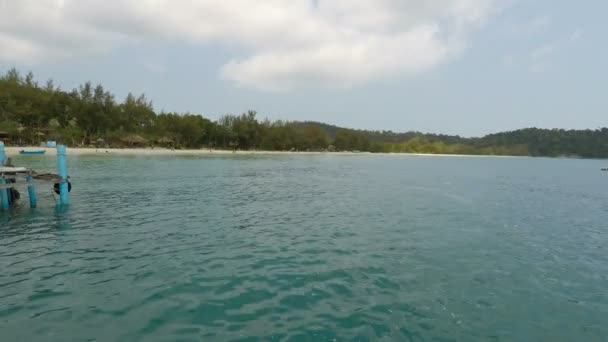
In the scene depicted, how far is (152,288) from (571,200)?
30046 mm

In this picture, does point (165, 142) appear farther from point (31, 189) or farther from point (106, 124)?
point (31, 189)

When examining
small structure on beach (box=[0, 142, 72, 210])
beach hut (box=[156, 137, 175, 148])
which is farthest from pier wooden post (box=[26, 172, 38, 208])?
beach hut (box=[156, 137, 175, 148])

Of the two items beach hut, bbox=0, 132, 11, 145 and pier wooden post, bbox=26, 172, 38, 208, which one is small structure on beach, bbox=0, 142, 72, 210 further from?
beach hut, bbox=0, 132, 11, 145

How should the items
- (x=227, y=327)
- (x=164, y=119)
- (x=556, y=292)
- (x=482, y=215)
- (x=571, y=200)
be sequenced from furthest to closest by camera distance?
(x=164, y=119) < (x=571, y=200) < (x=482, y=215) < (x=556, y=292) < (x=227, y=327)

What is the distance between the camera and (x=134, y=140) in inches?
3516

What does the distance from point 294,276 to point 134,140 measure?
3694 inches

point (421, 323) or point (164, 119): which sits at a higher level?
point (164, 119)

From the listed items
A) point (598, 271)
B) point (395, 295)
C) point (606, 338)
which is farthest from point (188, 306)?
point (598, 271)

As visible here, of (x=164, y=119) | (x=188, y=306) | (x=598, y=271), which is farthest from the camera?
(x=164, y=119)

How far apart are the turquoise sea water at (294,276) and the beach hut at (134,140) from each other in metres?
Result: 80.5

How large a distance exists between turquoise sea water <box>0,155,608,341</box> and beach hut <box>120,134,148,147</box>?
264 feet

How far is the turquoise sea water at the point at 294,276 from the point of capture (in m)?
5.98

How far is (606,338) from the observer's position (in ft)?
19.9

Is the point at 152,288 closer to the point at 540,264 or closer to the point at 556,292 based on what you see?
the point at 556,292
